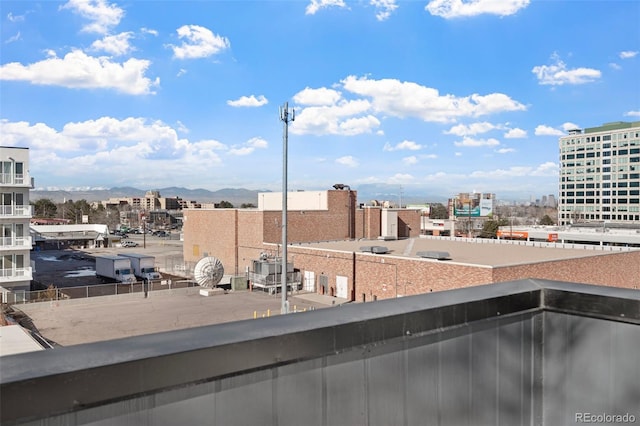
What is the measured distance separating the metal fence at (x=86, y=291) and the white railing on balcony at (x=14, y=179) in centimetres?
759

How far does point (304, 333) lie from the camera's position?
2.21 meters

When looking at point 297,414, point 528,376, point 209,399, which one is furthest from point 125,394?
point 528,376

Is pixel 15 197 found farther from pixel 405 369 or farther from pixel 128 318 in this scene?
pixel 405 369

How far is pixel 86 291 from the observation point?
33938 mm

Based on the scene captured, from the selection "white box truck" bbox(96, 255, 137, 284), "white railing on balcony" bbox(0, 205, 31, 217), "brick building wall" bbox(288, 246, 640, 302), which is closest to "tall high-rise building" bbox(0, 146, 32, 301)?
"white railing on balcony" bbox(0, 205, 31, 217)

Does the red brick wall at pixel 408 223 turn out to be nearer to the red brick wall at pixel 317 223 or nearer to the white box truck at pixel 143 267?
the red brick wall at pixel 317 223

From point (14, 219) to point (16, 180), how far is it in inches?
106

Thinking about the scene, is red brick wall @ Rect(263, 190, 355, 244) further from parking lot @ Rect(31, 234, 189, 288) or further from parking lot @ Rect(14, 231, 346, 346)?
parking lot @ Rect(31, 234, 189, 288)

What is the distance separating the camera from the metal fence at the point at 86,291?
102 ft

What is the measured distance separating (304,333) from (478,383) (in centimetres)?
133

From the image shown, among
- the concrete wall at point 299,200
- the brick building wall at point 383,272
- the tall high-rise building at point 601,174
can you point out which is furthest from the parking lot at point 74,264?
the tall high-rise building at point 601,174

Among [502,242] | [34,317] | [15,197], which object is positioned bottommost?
[34,317]

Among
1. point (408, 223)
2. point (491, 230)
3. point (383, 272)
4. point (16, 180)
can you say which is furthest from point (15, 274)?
point (491, 230)

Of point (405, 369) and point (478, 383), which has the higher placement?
point (405, 369)
